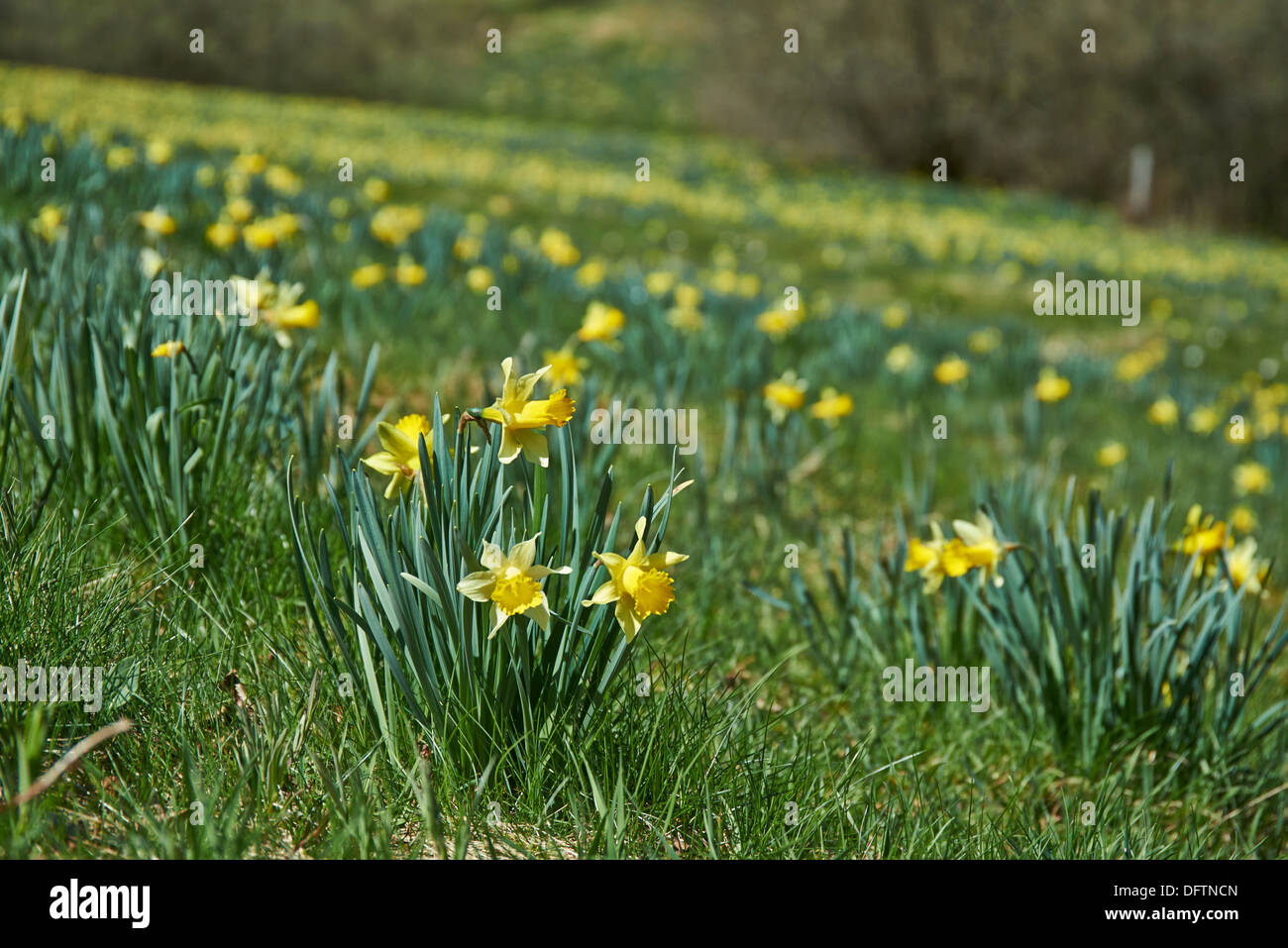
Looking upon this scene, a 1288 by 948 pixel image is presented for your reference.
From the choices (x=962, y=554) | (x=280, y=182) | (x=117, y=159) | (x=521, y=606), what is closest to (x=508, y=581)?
(x=521, y=606)

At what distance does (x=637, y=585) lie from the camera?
4.19 ft

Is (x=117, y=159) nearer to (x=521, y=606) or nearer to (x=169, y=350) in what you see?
(x=169, y=350)

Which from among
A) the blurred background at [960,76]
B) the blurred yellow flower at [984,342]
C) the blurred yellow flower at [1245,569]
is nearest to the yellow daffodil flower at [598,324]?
the blurred yellow flower at [1245,569]

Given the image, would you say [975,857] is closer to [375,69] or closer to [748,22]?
[748,22]

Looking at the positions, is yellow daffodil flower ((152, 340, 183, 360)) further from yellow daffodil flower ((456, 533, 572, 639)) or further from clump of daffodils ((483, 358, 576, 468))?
yellow daffodil flower ((456, 533, 572, 639))

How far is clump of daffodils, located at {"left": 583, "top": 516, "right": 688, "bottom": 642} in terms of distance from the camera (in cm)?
128

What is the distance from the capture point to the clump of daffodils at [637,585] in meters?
1.28

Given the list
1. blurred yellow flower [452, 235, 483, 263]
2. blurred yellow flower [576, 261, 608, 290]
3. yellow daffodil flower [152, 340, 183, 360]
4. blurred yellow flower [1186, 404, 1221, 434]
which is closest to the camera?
yellow daffodil flower [152, 340, 183, 360]

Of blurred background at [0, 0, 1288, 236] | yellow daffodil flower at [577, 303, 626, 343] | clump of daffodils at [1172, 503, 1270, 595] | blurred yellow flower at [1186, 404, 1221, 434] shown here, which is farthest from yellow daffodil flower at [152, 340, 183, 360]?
blurred background at [0, 0, 1288, 236]

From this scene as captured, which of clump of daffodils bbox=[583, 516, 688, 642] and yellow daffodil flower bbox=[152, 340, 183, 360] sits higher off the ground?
yellow daffodil flower bbox=[152, 340, 183, 360]

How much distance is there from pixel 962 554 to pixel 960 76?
22.2 meters

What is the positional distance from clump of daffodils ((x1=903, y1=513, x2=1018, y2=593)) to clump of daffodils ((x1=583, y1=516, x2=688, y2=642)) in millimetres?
847

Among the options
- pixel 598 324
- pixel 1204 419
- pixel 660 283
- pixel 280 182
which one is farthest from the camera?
pixel 1204 419

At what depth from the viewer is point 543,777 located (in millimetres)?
1355
